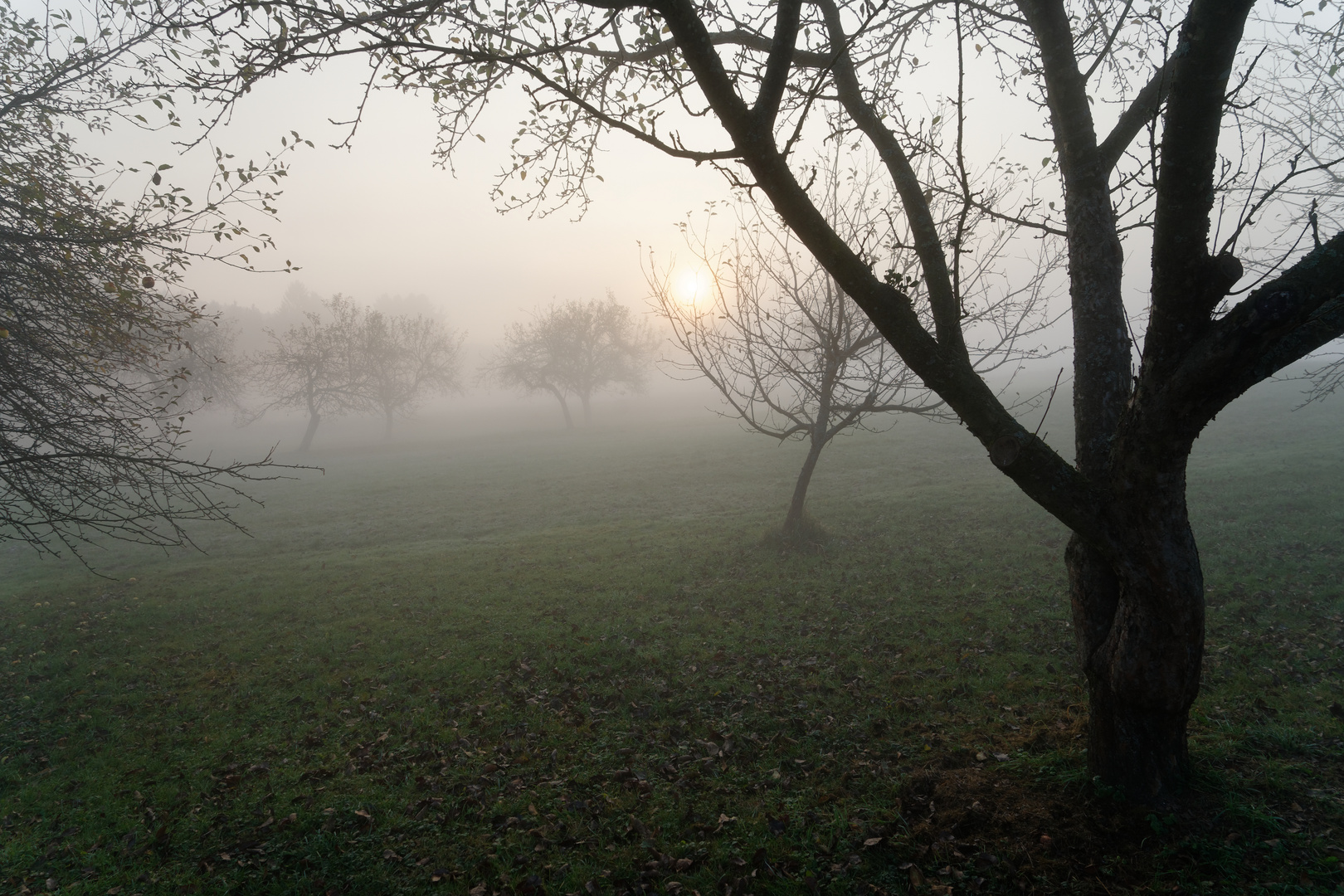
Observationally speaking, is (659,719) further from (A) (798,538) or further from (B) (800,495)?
(B) (800,495)

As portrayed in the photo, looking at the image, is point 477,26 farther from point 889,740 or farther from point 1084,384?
point 889,740

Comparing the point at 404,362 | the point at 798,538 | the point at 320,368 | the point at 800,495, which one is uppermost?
the point at 404,362

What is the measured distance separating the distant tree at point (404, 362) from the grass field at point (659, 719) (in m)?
36.4

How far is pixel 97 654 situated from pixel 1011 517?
60.0 feet

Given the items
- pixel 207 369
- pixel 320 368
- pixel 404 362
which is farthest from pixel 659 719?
pixel 404 362

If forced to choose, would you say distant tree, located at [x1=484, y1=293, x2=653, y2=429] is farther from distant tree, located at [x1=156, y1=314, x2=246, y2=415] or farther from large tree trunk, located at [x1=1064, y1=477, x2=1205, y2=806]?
large tree trunk, located at [x1=1064, y1=477, x2=1205, y2=806]

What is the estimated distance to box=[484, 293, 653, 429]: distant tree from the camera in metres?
54.6

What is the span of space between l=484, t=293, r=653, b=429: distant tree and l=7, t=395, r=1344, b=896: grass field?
39.5 metres

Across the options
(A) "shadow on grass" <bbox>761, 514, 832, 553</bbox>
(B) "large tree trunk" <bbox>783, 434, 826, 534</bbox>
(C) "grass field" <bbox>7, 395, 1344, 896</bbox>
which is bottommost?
(C) "grass field" <bbox>7, 395, 1344, 896</bbox>

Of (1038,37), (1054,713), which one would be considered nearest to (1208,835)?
(1054,713)

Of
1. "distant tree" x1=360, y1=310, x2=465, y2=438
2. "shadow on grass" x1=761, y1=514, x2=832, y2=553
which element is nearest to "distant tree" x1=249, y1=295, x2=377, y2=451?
"distant tree" x1=360, y1=310, x2=465, y2=438

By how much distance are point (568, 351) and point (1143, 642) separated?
173 feet

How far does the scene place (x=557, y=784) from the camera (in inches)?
→ 232

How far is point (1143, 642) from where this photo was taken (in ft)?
13.5
